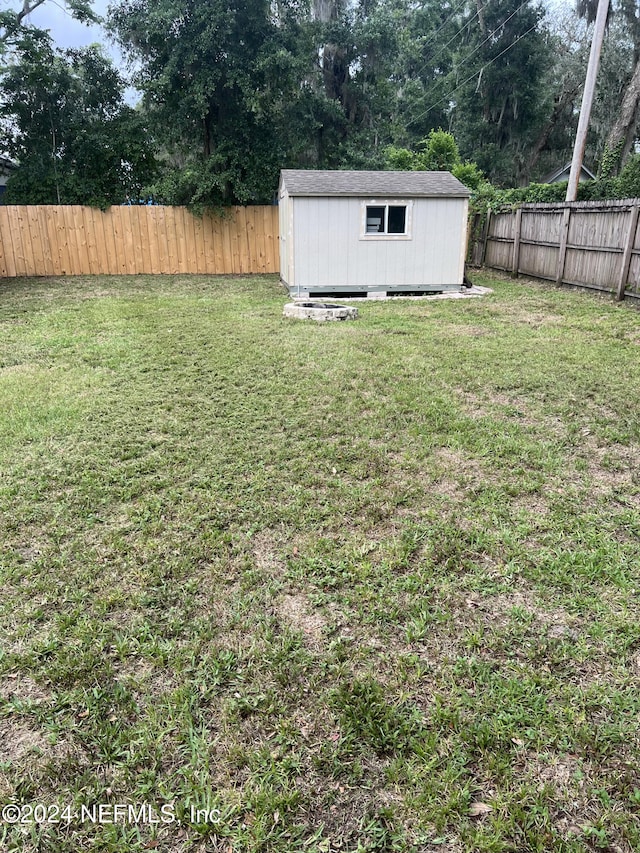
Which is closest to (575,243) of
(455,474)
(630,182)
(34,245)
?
(630,182)

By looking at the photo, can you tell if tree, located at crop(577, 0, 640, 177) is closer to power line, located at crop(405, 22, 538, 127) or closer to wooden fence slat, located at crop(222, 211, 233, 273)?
power line, located at crop(405, 22, 538, 127)

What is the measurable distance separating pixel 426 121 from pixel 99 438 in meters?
28.2

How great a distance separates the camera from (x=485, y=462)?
342cm

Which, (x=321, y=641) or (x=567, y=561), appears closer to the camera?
(x=321, y=641)

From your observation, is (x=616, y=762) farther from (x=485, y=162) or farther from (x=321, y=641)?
(x=485, y=162)

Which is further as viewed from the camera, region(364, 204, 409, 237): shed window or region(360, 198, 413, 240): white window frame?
region(364, 204, 409, 237): shed window

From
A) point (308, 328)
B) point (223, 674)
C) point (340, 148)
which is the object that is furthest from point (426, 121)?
point (223, 674)

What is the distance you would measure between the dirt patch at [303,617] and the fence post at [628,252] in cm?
833

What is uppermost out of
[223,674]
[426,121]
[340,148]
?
[426,121]

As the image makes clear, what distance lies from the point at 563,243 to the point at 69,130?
1187cm

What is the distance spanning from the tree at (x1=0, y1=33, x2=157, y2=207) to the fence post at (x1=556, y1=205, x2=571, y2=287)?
9999 mm

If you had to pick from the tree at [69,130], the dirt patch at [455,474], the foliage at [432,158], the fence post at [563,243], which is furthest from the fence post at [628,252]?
the tree at [69,130]

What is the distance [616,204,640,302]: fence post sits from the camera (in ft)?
26.9

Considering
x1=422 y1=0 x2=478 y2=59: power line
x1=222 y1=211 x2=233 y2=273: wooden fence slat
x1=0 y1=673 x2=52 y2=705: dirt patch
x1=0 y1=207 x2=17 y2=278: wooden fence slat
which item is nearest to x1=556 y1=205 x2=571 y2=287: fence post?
x1=222 y1=211 x2=233 y2=273: wooden fence slat
